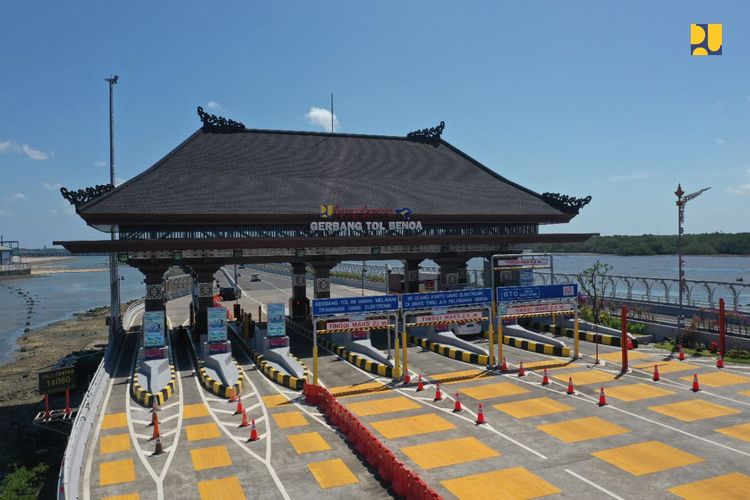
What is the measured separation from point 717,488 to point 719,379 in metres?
13.1

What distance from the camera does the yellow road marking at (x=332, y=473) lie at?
1573 cm

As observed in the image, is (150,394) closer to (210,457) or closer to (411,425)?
(210,457)

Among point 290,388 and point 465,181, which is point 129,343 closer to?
point 290,388

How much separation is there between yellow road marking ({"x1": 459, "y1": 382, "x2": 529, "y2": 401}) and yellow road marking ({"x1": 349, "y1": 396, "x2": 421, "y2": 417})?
2890mm

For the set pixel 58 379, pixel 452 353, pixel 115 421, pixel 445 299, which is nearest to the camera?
pixel 115 421

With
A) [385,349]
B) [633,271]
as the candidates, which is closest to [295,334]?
[385,349]

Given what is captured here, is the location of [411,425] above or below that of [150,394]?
below

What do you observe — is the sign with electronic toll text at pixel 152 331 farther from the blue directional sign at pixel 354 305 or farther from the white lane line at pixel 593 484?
the white lane line at pixel 593 484

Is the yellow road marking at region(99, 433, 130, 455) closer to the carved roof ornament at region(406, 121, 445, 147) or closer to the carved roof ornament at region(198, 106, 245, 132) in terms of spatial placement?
the carved roof ornament at region(198, 106, 245, 132)

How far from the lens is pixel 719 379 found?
2580cm

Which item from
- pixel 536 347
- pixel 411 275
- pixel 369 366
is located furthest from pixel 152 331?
pixel 536 347

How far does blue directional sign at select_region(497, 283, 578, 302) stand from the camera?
1177 inches

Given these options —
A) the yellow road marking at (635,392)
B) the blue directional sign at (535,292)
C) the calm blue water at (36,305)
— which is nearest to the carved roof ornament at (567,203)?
the blue directional sign at (535,292)

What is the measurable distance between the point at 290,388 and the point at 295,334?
14399mm
